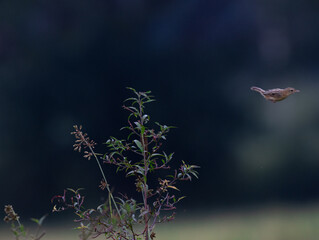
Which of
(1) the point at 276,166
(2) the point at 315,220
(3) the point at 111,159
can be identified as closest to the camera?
(3) the point at 111,159

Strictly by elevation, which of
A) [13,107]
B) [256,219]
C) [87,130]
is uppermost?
[13,107]

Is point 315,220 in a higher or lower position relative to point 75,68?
lower

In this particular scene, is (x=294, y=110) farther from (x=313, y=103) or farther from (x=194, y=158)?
(x=194, y=158)

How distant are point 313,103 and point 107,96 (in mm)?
1362

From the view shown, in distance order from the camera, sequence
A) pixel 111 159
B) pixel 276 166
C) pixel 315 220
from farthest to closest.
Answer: pixel 276 166 < pixel 315 220 < pixel 111 159

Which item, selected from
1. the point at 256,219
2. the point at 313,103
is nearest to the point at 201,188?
the point at 256,219

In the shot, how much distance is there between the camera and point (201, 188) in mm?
2506

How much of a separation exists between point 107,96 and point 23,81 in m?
0.56

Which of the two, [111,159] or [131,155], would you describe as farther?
[131,155]

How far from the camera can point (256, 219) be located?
2.45 metres

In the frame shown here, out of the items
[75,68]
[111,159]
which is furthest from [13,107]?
[111,159]

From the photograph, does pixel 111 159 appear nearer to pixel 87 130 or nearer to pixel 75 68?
pixel 87 130

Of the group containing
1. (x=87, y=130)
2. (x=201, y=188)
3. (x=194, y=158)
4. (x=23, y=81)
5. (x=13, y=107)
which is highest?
(x=23, y=81)

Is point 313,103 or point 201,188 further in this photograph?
point 313,103
